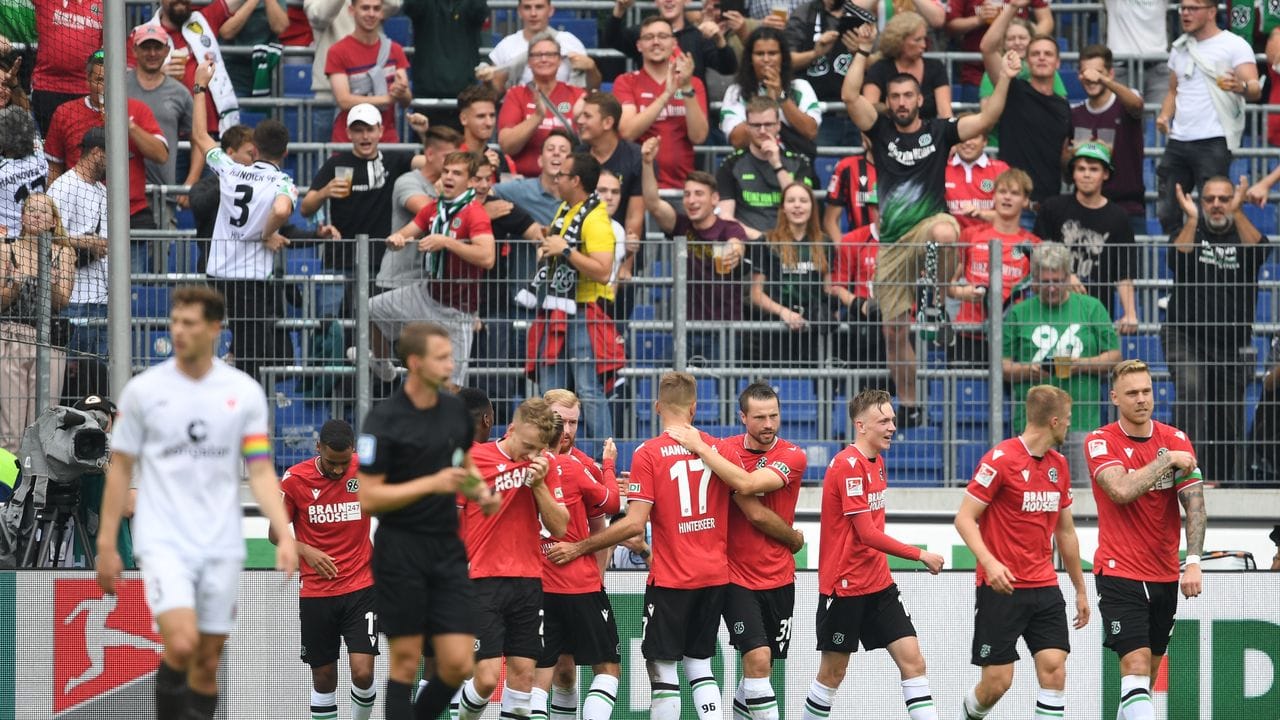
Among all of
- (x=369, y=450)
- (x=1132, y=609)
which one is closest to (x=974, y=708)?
(x=1132, y=609)

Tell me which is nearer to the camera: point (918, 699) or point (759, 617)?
point (759, 617)

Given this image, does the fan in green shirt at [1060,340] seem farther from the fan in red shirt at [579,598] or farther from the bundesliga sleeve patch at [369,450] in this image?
the bundesliga sleeve patch at [369,450]

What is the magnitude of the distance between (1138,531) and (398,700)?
15.5 feet

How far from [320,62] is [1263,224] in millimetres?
8992

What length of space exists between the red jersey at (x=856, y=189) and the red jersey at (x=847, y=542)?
435 centimetres

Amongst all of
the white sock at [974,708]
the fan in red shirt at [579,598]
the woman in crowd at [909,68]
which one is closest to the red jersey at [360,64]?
the woman in crowd at [909,68]

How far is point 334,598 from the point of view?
1176 centimetres

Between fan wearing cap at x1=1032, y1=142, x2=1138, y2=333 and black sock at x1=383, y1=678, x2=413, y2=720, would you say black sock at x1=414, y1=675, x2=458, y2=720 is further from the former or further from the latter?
fan wearing cap at x1=1032, y1=142, x2=1138, y2=333

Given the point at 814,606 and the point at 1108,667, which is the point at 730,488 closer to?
the point at 814,606

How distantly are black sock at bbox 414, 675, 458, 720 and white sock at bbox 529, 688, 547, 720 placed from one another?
1847mm

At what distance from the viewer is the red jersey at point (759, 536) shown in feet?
36.4

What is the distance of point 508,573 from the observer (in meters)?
10.7

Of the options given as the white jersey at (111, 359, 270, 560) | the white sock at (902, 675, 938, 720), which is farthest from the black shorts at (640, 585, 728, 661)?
the white jersey at (111, 359, 270, 560)

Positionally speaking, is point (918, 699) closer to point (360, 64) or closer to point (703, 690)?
point (703, 690)
